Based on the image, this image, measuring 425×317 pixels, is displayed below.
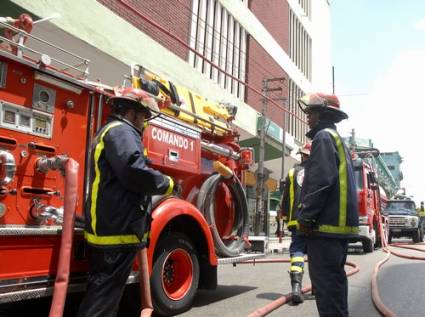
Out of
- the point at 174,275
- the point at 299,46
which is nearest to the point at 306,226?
the point at 174,275

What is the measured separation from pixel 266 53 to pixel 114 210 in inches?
927

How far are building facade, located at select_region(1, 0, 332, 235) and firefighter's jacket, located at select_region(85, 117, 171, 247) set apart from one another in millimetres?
4352

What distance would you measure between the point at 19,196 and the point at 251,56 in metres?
21.0

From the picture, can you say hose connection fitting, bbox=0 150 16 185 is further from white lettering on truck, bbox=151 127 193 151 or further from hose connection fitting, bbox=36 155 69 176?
white lettering on truck, bbox=151 127 193 151

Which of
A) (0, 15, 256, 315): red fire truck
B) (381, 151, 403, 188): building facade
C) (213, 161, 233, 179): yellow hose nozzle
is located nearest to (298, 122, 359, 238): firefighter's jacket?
(0, 15, 256, 315): red fire truck

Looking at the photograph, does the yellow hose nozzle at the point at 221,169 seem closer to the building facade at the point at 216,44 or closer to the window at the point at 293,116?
the building facade at the point at 216,44

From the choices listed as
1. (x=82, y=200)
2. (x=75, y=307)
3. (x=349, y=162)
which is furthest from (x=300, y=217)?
(x=75, y=307)

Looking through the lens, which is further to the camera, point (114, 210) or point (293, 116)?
point (293, 116)

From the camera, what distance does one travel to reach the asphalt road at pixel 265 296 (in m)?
5.21

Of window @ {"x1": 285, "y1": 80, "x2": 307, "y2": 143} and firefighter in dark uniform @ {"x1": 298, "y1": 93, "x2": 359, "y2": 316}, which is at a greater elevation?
window @ {"x1": 285, "y1": 80, "x2": 307, "y2": 143}

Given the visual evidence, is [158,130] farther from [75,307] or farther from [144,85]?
[75,307]

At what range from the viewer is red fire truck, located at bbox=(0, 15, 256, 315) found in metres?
3.59

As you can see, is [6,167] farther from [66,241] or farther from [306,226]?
[306,226]

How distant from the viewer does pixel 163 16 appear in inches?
600
